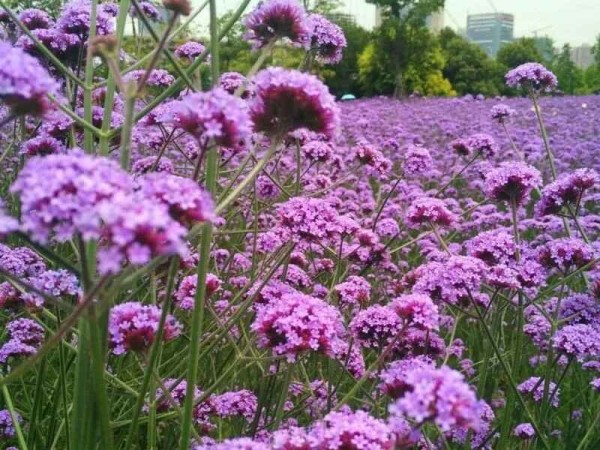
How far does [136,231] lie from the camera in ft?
3.34

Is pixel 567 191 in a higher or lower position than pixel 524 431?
higher

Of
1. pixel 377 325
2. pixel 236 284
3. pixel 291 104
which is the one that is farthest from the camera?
pixel 236 284

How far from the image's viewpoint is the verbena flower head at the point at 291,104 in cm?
152

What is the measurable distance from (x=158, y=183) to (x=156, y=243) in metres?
0.14

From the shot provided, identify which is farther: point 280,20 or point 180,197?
point 280,20

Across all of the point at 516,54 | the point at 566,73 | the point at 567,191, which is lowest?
the point at 567,191

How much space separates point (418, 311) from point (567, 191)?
1238mm

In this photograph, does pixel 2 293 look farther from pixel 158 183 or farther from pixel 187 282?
pixel 158 183

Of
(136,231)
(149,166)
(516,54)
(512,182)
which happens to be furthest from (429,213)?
(516,54)

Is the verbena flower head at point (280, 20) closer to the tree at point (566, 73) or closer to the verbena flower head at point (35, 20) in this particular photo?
the verbena flower head at point (35, 20)

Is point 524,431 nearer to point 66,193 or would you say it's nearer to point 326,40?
point 326,40

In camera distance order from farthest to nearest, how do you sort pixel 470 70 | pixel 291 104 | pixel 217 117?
pixel 470 70
pixel 291 104
pixel 217 117

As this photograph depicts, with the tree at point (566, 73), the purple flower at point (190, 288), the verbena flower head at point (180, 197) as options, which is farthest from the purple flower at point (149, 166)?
the tree at point (566, 73)

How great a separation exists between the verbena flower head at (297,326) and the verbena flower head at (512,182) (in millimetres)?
1317
